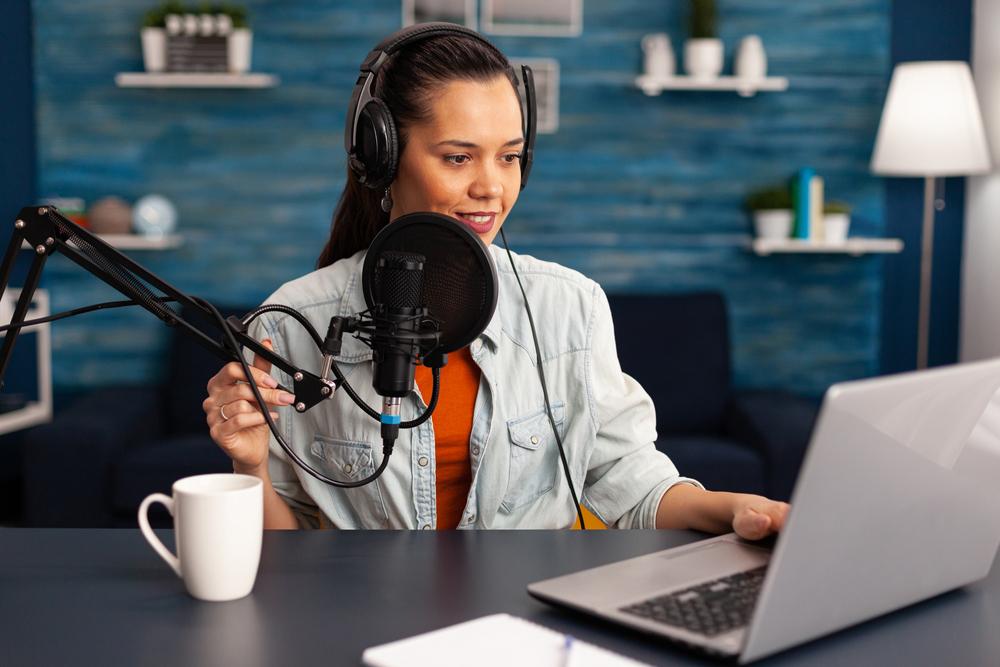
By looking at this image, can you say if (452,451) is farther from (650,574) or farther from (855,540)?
(855,540)

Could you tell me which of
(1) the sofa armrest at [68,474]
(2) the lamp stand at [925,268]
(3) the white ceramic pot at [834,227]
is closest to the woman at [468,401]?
(1) the sofa armrest at [68,474]

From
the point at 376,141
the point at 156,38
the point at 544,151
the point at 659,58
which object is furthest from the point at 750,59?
the point at 376,141

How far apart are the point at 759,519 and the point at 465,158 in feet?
2.11

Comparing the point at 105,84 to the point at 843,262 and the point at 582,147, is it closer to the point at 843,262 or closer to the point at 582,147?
the point at 582,147

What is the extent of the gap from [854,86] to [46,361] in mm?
2893

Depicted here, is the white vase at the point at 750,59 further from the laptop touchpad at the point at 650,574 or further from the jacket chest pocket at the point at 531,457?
the laptop touchpad at the point at 650,574

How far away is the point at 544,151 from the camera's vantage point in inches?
149

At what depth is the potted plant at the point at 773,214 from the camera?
3627mm

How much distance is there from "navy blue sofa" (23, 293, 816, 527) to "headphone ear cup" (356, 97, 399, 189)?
6.06 feet

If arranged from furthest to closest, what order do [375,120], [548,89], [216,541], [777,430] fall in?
[548,89], [777,430], [375,120], [216,541]

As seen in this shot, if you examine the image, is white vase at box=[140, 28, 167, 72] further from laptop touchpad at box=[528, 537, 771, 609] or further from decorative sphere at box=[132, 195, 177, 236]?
laptop touchpad at box=[528, 537, 771, 609]

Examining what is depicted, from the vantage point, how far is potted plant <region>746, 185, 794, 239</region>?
11.9 ft

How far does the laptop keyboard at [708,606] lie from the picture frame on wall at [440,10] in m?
3.05

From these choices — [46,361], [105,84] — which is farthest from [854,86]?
[46,361]
